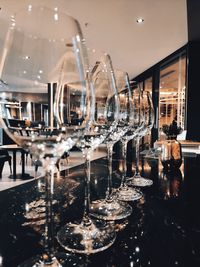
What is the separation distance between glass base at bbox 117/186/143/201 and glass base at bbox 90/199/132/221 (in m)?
0.04

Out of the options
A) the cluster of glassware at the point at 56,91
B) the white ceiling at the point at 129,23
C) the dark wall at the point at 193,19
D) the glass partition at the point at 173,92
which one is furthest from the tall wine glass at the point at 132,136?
the glass partition at the point at 173,92

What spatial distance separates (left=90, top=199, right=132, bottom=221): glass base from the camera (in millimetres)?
482

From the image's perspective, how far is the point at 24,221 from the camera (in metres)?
0.45

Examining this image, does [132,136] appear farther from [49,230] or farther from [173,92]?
[173,92]

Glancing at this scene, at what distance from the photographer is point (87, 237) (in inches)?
15.9

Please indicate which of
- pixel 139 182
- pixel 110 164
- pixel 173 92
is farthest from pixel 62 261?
pixel 173 92

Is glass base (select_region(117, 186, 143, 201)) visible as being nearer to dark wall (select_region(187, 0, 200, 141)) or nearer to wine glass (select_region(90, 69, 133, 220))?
wine glass (select_region(90, 69, 133, 220))

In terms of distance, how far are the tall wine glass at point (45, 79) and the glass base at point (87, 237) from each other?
4cm

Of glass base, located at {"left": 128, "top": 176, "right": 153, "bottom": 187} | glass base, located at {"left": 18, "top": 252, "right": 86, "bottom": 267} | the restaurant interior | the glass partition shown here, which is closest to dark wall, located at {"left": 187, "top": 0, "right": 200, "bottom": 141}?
the glass partition

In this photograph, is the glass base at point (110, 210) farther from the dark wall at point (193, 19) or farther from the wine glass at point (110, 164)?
the dark wall at point (193, 19)

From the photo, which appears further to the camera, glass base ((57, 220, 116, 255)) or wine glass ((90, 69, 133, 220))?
wine glass ((90, 69, 133, 220))

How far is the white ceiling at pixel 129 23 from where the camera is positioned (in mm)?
2648

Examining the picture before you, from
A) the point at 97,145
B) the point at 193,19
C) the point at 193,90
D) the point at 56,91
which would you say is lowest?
the point at 97,145

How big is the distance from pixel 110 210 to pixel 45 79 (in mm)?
336
